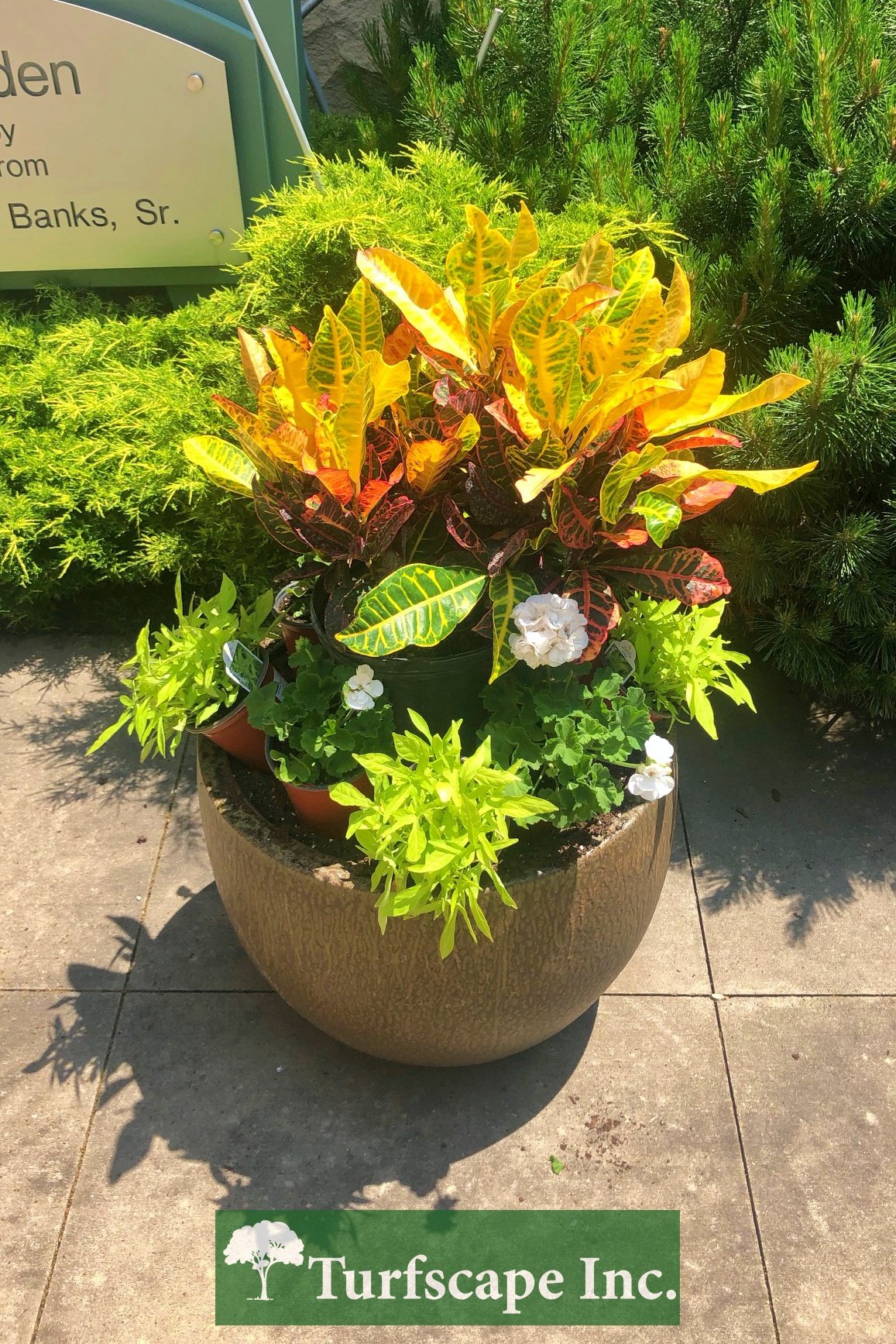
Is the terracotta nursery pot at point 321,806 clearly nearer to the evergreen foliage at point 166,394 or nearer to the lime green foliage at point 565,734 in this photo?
the lime green foliage at point 565,734

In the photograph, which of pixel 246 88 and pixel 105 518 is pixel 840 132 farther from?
pixel 105 518

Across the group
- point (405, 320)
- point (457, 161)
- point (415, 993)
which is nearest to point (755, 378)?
point (457, 161)

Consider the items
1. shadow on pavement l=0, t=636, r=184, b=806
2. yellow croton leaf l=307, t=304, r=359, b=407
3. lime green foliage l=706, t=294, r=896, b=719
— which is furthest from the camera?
shadow on pavement l=0, t=636, r=184, b=806

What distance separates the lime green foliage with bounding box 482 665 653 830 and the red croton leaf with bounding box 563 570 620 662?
93mm

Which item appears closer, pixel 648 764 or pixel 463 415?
pixel 463 415

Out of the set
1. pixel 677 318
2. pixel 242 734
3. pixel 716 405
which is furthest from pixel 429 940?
pixel 677 318

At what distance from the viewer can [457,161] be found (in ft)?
9.29

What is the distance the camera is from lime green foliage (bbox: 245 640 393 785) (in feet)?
5.74

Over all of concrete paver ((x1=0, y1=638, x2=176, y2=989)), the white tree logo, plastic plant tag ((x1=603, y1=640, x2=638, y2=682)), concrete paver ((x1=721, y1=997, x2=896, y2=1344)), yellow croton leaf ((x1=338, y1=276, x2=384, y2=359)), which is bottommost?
concrete paver ((x1=721, y1=997, x2=896, y2=1344))

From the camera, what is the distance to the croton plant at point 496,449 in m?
1.56

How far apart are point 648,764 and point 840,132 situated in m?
1.73

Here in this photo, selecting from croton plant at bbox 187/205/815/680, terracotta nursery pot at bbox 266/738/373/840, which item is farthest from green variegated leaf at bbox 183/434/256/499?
terracotta nursery pot at bbox 266/738/373/840

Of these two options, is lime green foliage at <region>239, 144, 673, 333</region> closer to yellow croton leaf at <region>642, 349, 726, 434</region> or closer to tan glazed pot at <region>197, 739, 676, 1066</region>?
yellow croton leaf at <region>642, 349, 726, 434</region>

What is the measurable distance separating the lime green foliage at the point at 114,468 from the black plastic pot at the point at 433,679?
1.12 metres
